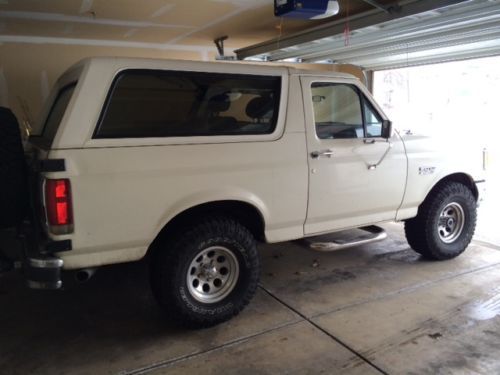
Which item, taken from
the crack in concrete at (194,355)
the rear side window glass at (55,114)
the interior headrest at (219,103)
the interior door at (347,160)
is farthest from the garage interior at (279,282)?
the interior headrest at (219,103)

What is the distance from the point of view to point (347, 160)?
3768 mm

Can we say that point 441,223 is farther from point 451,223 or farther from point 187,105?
point 187,105

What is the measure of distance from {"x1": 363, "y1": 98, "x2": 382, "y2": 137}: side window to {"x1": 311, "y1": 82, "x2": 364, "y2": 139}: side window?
0.07m

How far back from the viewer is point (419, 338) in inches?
125

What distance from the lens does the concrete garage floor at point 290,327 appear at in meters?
2.88

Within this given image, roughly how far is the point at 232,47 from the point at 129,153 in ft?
17.8

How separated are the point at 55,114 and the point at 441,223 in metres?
4.10

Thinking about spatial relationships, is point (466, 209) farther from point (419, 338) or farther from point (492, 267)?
point (419, 338)

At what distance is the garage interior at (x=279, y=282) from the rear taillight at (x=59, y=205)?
100cm

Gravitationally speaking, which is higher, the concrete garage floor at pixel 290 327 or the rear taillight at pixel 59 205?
the rear taillight at pixel 59 205

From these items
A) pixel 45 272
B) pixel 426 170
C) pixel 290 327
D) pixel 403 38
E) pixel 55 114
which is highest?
pixel 403 38

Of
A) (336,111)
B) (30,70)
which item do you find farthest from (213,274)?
(30,70)

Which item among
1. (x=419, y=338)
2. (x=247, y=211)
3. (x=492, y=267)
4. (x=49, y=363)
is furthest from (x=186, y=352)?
(x=492, y=267)

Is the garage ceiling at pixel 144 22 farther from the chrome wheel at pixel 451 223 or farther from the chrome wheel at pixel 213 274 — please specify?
the chrome wheel at pixel 213 274
